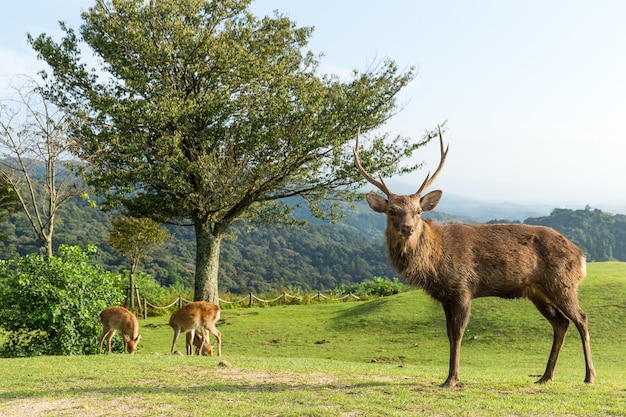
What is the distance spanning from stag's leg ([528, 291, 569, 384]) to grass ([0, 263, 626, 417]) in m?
0.19

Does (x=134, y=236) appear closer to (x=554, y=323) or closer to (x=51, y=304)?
(x=51, y=304)

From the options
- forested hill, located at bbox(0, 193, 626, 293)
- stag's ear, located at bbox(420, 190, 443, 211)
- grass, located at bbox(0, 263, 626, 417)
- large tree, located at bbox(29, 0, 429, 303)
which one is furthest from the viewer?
forested hill, located at bbox(0, 193, 626, 293)

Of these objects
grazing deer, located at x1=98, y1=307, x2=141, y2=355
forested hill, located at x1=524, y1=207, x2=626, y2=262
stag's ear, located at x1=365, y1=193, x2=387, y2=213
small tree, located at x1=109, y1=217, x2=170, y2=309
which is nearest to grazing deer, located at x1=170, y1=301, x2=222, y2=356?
grazing deer, located at x1=98, y1=307, x2=141, y2=355

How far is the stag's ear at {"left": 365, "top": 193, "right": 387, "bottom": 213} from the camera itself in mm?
7715

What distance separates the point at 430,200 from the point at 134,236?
68.3ft

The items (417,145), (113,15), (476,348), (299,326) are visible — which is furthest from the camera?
(299,326)

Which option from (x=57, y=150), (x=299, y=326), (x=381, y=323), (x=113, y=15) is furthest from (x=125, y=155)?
(x=381, y=323)

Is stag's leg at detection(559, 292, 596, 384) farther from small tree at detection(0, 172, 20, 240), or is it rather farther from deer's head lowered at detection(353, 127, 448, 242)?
small tree at detection(0, 172, 20, 240)

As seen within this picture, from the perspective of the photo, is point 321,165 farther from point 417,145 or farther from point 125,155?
point 125,155

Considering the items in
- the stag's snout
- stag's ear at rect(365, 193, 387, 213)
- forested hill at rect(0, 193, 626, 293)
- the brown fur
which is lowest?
forested hill at rect(0, 193, 626, 293)

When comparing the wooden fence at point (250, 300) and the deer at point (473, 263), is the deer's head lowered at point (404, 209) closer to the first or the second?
the deer at point (473, 263)

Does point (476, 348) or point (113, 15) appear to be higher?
point (113, 15)

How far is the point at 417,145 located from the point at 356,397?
40.9 ft

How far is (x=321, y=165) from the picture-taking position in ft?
60.2
